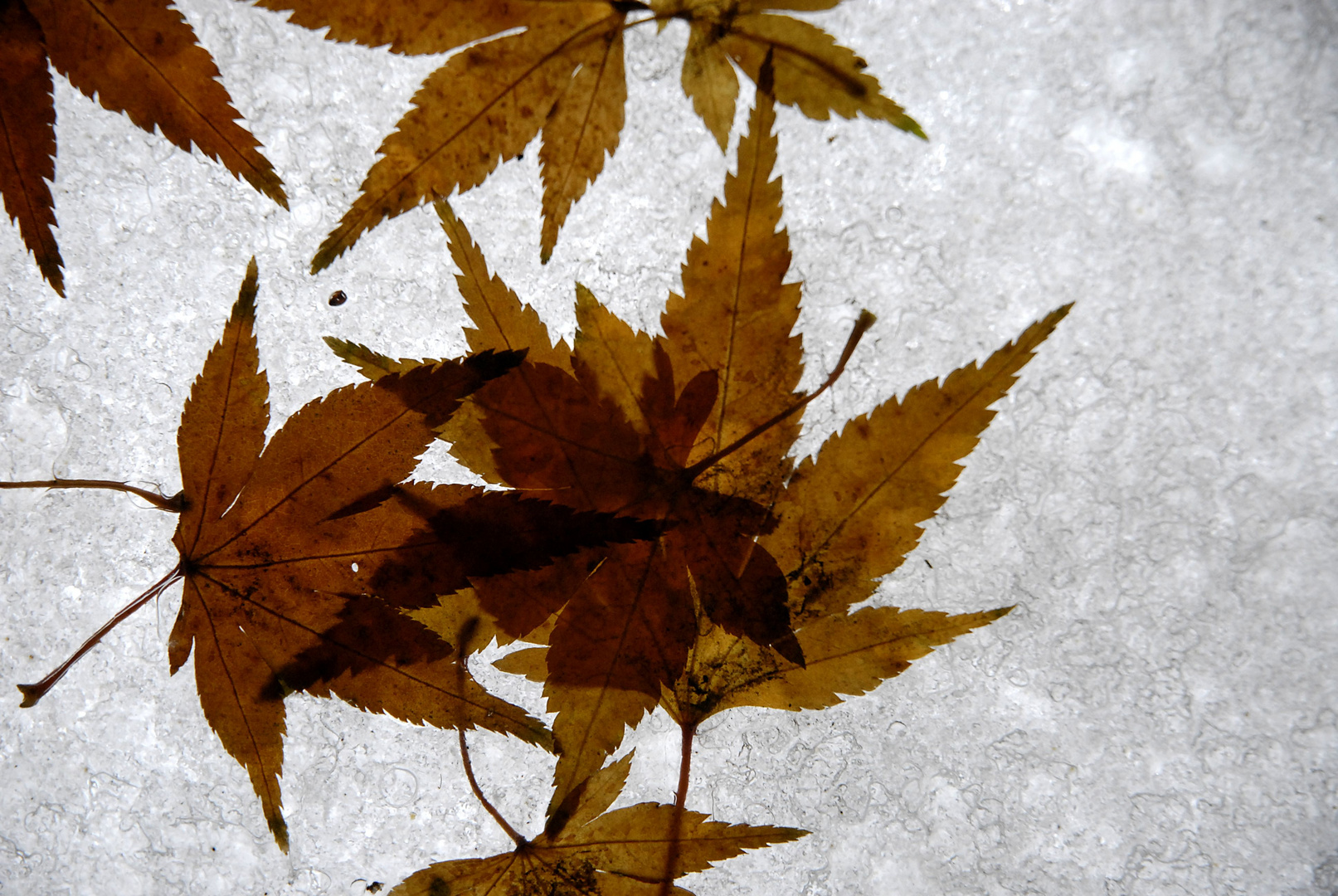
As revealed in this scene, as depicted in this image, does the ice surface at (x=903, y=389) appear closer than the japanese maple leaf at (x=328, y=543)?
No

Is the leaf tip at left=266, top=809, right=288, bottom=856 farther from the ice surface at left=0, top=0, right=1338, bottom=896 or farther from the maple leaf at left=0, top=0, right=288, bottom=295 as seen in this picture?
the maple leaf at left=0, top=0, right=288, bottom=295

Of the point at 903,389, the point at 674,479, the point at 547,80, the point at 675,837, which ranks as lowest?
the point at 675,837

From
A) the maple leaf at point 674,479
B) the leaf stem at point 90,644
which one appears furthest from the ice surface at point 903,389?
the maple leaf at point 674,479

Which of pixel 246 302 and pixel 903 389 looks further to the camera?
pixel 903 389

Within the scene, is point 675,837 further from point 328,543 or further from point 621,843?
point 328,543

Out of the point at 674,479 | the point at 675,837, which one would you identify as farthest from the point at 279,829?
the point at 674,479

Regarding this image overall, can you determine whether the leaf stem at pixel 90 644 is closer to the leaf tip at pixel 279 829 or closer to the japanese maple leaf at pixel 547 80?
the leaf tip at pixel 279 829
